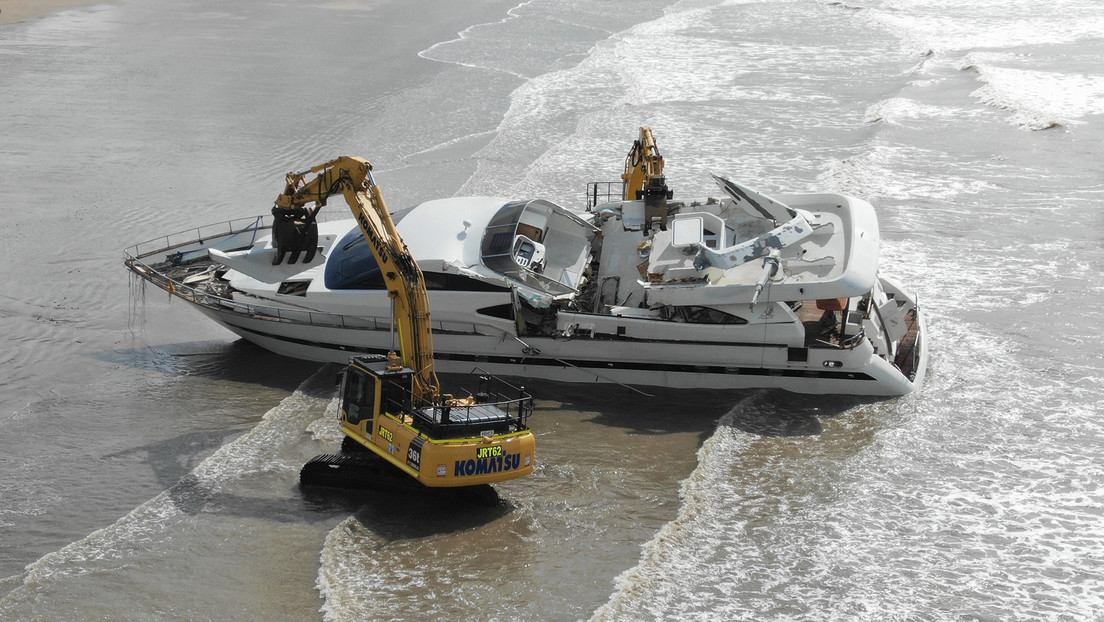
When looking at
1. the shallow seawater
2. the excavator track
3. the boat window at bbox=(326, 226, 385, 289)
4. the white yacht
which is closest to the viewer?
the shallow seawater

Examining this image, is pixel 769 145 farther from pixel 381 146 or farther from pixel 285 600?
pixel 285 600

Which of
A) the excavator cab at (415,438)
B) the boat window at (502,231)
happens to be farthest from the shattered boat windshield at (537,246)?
the excavator cab at (415,438)

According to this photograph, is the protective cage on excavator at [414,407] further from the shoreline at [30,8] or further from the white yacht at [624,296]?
the shoreline at [30,8]

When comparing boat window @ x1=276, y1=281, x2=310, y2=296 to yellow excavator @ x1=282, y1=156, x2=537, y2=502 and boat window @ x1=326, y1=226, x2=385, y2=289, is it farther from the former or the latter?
yellow excavator @ x1=282, y1=156, x2=537, y2=502

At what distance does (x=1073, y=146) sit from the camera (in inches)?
1123

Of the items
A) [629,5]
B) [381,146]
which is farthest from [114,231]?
[629,5]

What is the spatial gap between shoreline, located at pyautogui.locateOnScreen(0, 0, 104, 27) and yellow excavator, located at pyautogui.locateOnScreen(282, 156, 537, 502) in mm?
39651

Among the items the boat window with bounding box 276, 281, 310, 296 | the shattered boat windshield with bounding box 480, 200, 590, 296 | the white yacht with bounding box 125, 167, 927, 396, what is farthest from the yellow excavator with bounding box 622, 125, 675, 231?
the boat window with bounding box 276, 281, 310, 296

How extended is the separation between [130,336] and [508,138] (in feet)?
43.2

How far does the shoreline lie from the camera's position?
1849 inches

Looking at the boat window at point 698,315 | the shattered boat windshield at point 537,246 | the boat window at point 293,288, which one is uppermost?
the shattered boat windshield at point 537,246

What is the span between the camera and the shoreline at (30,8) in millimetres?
46969

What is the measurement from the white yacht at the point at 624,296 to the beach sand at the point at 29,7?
1407 inches

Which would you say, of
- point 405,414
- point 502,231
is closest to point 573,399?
point 502,231
